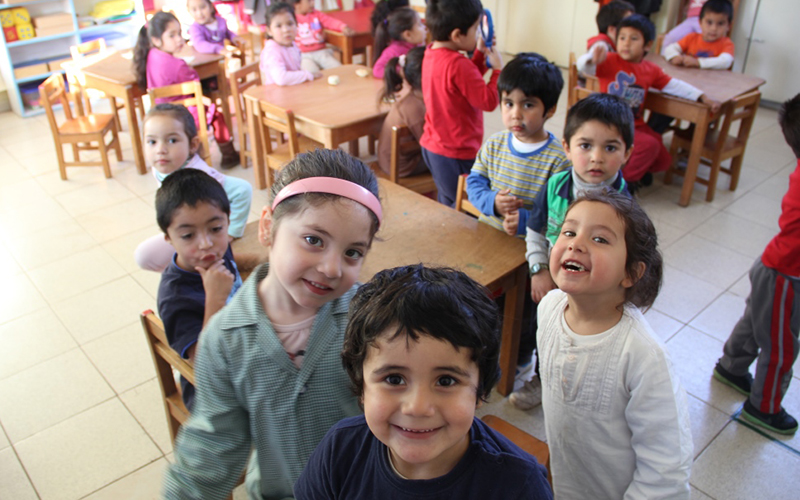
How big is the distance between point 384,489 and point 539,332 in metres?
0.71

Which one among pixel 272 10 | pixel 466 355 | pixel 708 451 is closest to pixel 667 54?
pixel 272 10

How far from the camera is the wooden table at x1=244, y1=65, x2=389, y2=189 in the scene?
330 cm

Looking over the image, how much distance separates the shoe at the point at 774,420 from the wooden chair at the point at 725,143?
6.48ft

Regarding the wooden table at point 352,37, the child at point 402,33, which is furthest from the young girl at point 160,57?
the wooden table at point 352,37

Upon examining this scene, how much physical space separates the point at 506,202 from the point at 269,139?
7.22 feet

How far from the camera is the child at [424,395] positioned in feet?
2.58

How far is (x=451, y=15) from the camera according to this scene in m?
2.66

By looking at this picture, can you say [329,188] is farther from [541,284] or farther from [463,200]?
[463,200]

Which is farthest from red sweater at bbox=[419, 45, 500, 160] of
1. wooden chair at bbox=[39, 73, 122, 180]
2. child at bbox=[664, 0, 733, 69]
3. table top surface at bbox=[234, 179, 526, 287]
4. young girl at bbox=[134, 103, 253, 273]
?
wooden chair at bbox=[39, 73, 122, 180]

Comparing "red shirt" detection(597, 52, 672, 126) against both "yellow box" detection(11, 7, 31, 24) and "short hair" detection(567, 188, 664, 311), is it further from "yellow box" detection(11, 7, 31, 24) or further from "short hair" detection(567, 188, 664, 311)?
"yellow box" detection(11, 7, 31, 24)

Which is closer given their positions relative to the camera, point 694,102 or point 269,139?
point 694,102

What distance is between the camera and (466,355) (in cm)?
80

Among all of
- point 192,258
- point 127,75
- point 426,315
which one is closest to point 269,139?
point 127,75

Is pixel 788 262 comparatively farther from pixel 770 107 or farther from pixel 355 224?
pixel 770 107
